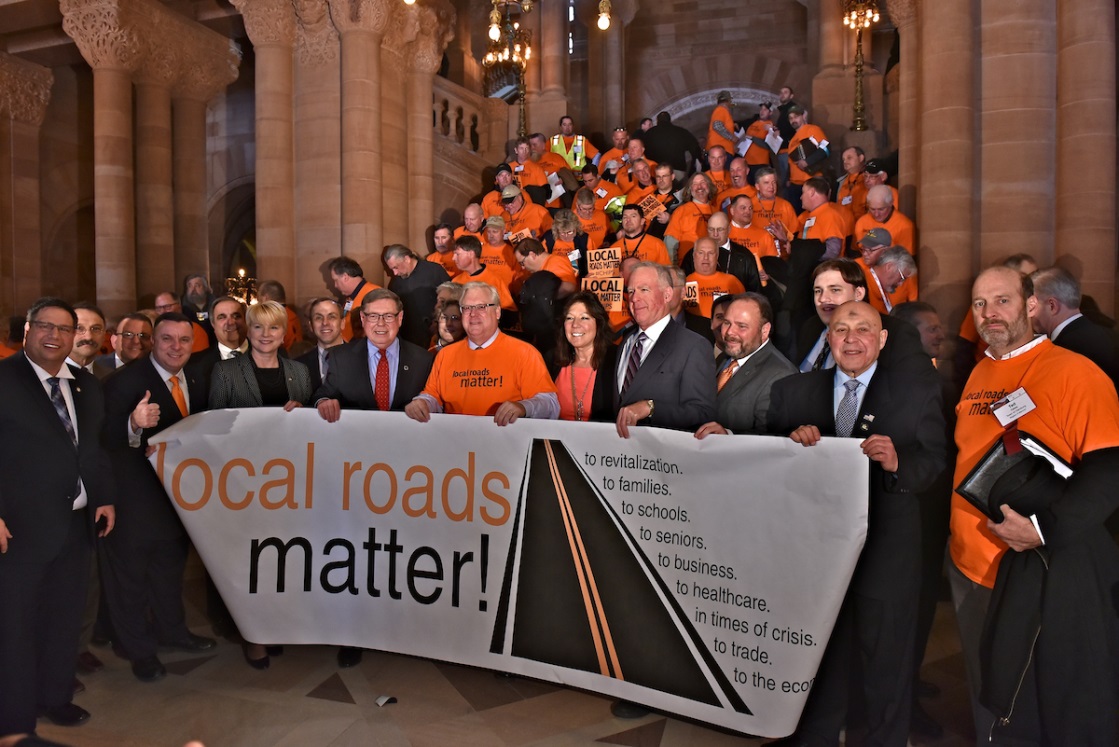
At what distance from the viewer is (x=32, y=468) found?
3.75 m

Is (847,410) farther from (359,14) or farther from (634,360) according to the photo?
(359,14)

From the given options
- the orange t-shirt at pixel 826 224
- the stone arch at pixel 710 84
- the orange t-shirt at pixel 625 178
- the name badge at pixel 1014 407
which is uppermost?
the stone arch at pixel 710 84

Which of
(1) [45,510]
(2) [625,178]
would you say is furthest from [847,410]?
(2) [625,178]

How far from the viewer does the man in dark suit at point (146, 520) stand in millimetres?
4527

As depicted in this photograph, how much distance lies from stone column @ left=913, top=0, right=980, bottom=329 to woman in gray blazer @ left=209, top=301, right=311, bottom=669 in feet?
19.6

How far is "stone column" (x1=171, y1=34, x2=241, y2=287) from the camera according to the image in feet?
44.1

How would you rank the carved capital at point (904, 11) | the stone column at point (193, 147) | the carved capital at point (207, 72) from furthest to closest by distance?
the stone column at point (193, 147) < the carved capital at point (207, 72) < the carved capital at point (904, 11)

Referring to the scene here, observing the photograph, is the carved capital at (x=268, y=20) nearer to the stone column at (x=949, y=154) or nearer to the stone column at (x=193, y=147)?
the stone column at (x=193, y=147)

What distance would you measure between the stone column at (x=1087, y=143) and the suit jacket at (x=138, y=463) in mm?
7537

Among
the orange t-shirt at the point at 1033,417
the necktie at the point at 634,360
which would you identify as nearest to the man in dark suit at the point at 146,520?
the necktie at the point at 634,360

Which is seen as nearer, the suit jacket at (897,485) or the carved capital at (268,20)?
the suit jacket at (897,485)

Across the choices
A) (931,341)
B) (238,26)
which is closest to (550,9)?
(238,26)

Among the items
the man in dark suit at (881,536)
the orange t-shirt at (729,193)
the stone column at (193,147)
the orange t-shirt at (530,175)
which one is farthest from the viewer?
the stone column at (193,147)

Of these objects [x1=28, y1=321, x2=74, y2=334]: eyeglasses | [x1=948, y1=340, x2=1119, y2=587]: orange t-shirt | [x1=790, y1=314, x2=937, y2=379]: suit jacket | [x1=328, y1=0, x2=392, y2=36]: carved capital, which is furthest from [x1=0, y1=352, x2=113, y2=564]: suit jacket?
[x1=328, y1=0, x2=392, y2=36]: carved capital
